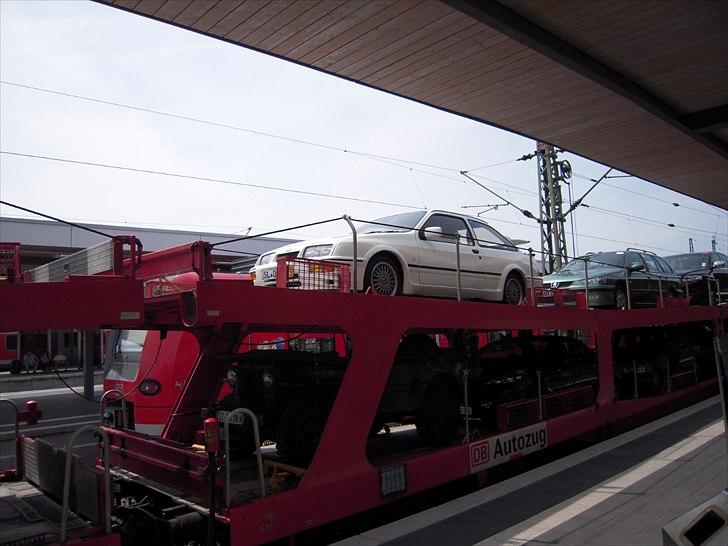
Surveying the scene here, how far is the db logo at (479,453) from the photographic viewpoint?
632cm

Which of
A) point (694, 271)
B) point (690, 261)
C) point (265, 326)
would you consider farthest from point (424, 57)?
point (690, 261)

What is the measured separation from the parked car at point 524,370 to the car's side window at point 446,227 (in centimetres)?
173

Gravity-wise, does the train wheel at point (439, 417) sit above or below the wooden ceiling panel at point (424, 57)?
below

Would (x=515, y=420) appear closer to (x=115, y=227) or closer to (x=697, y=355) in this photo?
(x=697, y=355)

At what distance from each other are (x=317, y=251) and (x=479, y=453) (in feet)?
9.42

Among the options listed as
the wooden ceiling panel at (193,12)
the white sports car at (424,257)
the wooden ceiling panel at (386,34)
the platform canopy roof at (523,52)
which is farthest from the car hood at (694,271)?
the wooden ceiling panel at (193,12)

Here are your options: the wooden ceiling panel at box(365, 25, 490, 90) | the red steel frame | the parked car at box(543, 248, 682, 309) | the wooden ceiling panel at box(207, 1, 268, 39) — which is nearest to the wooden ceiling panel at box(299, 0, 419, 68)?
the wooden ceiling panel at box(365, 25, 490, 90)

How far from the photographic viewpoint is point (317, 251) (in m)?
7.04

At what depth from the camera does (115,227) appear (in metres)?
25.2

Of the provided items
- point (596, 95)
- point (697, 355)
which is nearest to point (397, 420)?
point (596, 95)

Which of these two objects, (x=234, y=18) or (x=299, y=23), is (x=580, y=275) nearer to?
(x=299, y=23)

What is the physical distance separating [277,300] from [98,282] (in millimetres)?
1269

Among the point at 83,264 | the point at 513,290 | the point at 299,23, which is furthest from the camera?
the point at 513,290

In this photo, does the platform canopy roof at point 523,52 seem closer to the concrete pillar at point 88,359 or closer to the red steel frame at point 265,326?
the red steel frame at point 265,326
